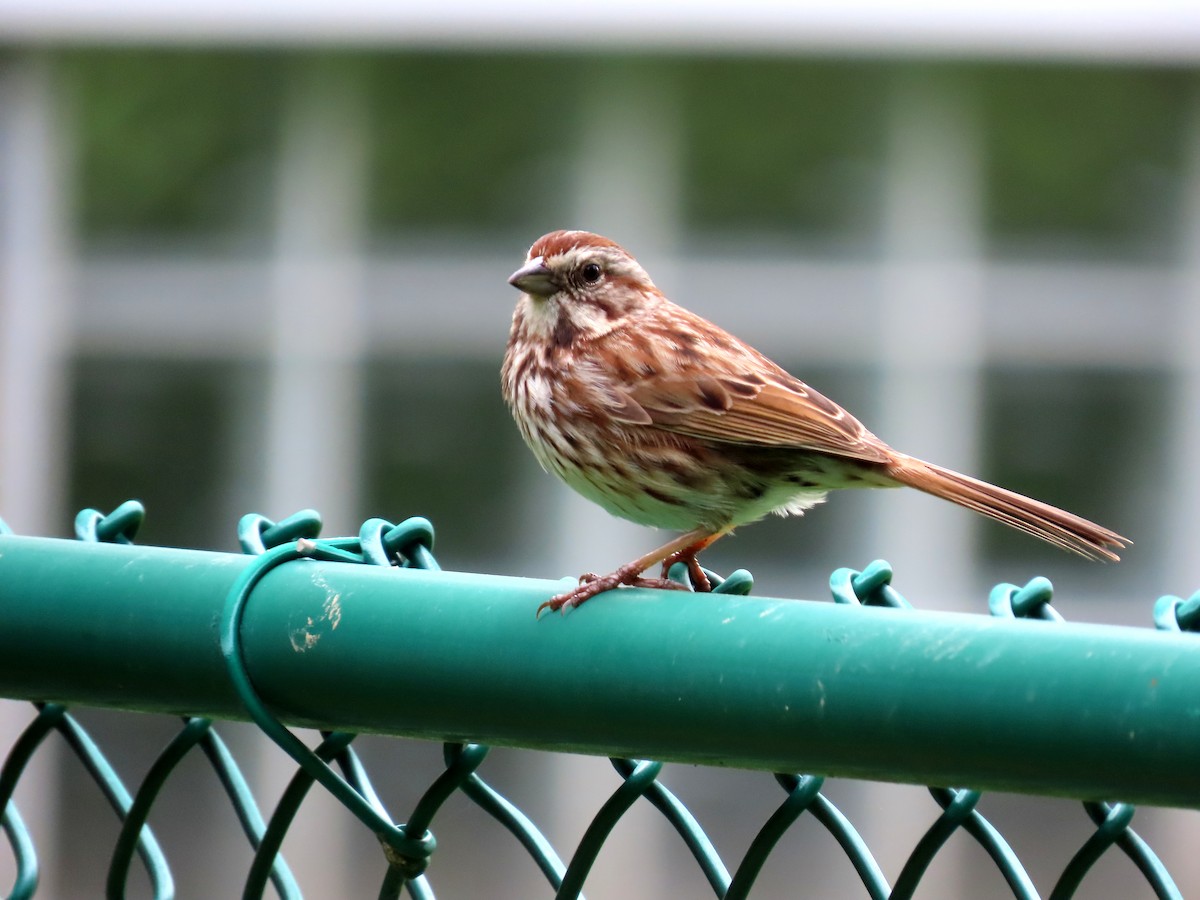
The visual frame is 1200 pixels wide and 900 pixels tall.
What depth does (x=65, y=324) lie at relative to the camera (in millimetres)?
10984

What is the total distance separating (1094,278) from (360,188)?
511 cm

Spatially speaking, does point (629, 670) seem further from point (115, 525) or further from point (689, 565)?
point (689, 565)

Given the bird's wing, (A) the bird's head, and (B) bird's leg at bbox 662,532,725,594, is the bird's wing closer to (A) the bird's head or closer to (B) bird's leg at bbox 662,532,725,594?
(A) the bird's head

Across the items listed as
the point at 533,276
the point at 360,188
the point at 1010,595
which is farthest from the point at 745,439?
the point at 360,188

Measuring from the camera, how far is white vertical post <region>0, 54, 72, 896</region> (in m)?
10.9

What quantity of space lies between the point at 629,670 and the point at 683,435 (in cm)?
170

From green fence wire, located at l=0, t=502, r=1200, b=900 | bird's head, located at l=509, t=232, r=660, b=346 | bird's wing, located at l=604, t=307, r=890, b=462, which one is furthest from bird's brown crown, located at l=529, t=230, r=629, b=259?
green fence wire, located at l=0, t=502, r=1200, b=900

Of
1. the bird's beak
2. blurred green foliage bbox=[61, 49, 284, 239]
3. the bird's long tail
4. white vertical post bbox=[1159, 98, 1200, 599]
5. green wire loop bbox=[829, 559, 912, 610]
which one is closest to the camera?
green wire loop bbox=[829, 559, 912, 610]

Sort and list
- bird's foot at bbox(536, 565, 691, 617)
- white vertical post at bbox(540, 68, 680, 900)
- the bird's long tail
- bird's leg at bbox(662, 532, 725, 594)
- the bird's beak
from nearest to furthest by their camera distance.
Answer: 1. bird's foot at bbox(536, 565, 691, 617)
2. the bird's long tail
3. bird's leg at bbox(662, 532, 725, 594)
4. the bird's beak
5. white vertical post at bbox(540, 68, 680, 900)

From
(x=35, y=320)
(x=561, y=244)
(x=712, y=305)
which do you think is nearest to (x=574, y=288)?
(x=561, y=244)

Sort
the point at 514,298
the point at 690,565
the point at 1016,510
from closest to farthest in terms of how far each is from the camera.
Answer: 1. the point at 1016,510
2. the point at 690,565
3. the point at 514,298

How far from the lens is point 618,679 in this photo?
1.83 metres

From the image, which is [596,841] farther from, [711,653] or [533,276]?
[533,276]

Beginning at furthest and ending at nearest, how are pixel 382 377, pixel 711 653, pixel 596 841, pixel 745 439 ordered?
pixel 382 377
pixel 745 439
pixel 596 841
pixel 711 653
